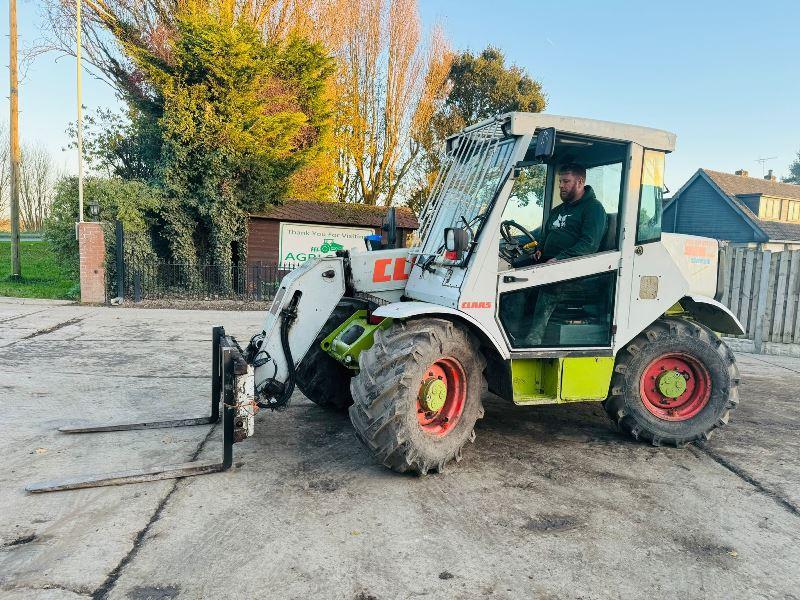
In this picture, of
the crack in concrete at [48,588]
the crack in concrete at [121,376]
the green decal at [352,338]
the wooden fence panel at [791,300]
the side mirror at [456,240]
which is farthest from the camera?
the wooden fence panel at [791,300]

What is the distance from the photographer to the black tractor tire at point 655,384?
4.95m

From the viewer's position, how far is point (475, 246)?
4328mm

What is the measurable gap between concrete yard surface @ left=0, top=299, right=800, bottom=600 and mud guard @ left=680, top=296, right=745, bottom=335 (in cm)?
102

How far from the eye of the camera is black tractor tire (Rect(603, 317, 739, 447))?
4.95m

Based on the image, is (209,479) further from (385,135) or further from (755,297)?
(385,135)

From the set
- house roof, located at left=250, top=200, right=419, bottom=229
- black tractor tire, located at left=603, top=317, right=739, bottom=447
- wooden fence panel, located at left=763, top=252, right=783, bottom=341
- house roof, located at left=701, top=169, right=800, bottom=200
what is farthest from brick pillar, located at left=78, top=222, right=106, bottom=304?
house roof, located at left=701, top=169, right=800, bottom=200

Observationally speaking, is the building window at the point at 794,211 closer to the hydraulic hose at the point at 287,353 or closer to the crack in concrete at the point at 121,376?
the crack in concrete at the point at 121,376

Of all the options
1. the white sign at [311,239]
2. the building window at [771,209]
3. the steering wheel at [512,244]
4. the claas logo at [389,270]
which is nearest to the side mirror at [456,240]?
the steering wheel at [512,244]

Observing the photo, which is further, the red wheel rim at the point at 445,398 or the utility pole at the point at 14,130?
the utility pole at the point at 14,130

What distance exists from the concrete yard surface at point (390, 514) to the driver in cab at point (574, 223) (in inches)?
66.5

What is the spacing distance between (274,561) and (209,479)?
1198 millimetres

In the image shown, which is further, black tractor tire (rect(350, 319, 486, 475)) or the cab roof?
the cab roof

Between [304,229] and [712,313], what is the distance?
505 inches

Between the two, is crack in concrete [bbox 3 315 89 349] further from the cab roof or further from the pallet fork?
the cab roof
